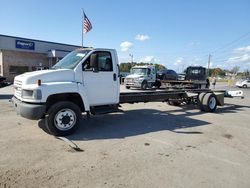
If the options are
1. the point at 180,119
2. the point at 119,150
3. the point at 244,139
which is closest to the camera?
the point at 119,150

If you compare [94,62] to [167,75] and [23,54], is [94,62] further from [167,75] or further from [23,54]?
[23,54]

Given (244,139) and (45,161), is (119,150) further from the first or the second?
(244,139)

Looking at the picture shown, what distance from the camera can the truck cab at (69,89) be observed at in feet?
21.4

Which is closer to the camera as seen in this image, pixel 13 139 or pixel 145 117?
pixel 13 139

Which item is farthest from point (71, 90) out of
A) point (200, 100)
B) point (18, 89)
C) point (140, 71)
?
point (140, 71)

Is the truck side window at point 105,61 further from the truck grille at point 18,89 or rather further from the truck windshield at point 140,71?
the truck windshield at point 140,71

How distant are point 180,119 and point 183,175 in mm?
5407

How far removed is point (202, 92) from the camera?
1285 cm

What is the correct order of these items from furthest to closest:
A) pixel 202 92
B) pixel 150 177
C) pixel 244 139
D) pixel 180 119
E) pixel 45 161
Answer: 1. pixel 202 92
2. pixel 180 119
3. pixel 244 139
4. pixel 45 161
5. pixel 150 177

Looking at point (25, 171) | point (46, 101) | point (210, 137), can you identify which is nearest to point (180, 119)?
point (210, 137)

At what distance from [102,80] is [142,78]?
18.5 metres

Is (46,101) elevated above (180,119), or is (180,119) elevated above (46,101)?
(46,101)

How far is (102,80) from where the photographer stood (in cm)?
782

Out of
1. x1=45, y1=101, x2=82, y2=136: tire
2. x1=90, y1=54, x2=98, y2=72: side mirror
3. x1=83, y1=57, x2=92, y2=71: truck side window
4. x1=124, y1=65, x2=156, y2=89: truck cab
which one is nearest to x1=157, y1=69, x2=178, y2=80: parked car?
x1=124, y1=65, x2=156, y2=89: truck cab
